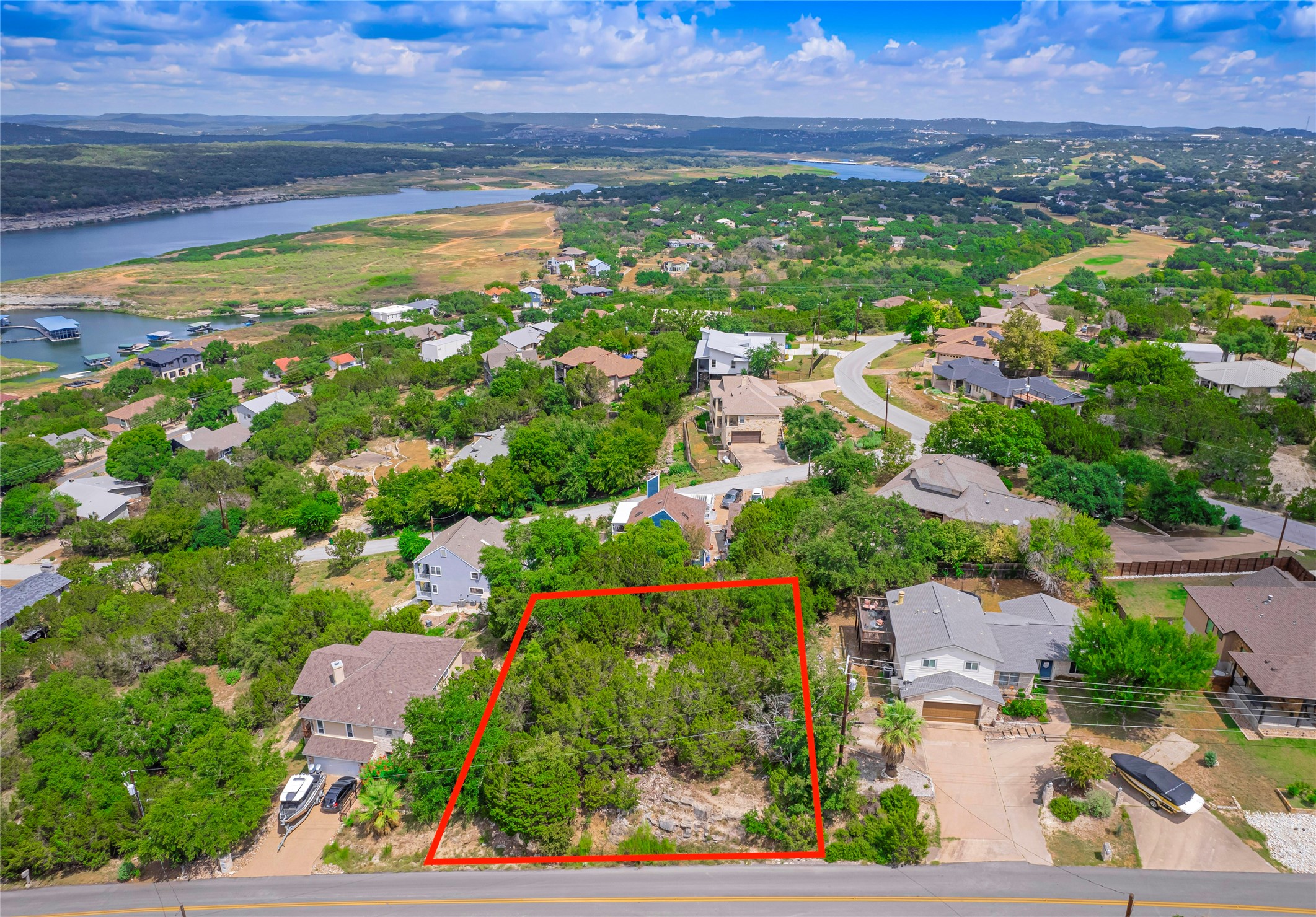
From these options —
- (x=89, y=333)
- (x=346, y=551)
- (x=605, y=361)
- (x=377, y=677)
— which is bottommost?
(x=89, y=333)

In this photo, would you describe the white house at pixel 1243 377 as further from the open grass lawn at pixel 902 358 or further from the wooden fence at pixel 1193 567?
the wooden fence at pixel 1193 567

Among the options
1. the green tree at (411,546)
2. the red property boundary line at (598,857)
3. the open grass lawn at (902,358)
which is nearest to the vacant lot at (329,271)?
the open grass lawn at (902,358)

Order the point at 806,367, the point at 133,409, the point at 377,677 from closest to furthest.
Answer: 1. the point at 377,677
2. the point at 806,367
3. the point at 133,409

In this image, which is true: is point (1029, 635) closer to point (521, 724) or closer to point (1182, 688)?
point (1182, 688)

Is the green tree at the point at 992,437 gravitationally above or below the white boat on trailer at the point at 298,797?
above

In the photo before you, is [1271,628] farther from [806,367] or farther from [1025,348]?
[806,367]

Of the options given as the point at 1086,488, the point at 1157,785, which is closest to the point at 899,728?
the point at 1157,785

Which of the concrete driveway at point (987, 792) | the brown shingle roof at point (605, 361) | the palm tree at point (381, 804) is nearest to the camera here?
the concrete driveway at point (987, 792)
